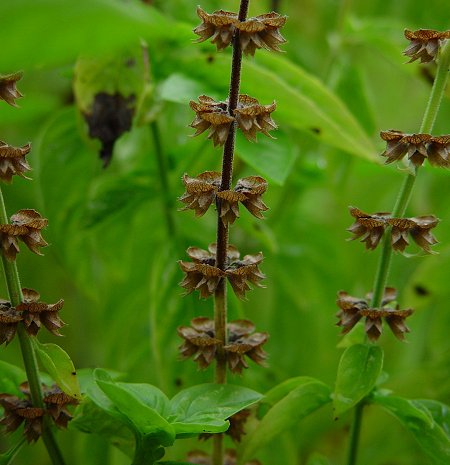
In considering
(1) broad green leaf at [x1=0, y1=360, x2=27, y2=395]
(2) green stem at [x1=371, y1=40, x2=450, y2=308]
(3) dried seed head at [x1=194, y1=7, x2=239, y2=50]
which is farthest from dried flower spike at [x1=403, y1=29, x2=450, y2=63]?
(1) broad green leaf at [x1=0, y1=360, x2=27, y2=395]

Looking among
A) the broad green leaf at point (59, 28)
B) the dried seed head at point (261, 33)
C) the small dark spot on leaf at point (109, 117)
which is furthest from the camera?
the small dark spot on leaf at point (109, 117)

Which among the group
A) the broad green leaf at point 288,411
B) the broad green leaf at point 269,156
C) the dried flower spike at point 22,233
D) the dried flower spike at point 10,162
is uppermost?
the broad green leaf at point 269,156

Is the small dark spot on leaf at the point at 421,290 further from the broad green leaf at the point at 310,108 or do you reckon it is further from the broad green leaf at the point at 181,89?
the broad green leaf at the point at 181,89

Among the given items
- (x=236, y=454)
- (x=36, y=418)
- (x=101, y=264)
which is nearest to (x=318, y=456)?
(x=236, y=454)

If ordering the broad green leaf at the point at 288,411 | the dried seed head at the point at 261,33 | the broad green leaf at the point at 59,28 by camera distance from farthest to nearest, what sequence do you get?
the broad green leaf at the point at 288,411 < the dried seed head at the point at 261,33 < the broad green leaf at the point at 59,28

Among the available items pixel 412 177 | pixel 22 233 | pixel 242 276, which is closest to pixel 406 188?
pixel 412 177

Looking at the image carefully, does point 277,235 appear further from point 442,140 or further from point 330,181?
point 442,140

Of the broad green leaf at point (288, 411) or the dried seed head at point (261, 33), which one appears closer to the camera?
the dried seed head at point (261, 33)

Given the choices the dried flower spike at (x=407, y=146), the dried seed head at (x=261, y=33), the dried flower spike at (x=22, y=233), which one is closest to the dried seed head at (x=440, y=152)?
the dried flower spike at (x=407, y=146)

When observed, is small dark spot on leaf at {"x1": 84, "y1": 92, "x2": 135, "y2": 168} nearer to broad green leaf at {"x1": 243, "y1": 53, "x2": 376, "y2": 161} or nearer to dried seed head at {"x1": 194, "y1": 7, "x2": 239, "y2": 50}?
broad green leaf at {"x1": 243, "y1": 53, "x2": 376, "y2": 161}
